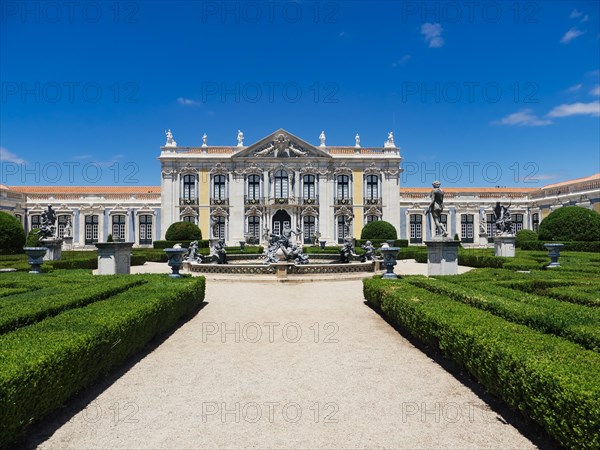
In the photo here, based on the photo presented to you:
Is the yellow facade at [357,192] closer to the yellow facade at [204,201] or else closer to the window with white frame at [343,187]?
the window with white frame at [343,187]

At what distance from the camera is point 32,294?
20.9ft

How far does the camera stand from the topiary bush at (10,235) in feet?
70.1

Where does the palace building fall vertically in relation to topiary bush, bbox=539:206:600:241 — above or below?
above

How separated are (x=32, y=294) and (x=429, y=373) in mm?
5963

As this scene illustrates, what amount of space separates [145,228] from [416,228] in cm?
2513

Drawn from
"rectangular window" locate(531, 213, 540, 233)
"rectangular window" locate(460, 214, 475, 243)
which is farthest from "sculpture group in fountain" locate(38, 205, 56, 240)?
"rectangular window" locate(531, 213, 540, 233)

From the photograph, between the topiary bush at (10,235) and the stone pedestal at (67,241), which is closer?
the topiary bush at (10,235)

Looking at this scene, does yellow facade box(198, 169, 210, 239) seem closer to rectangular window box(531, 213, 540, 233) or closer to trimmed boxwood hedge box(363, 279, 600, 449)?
rectangular window box(531, 213, 540, 233)

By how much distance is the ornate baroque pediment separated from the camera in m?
36.7

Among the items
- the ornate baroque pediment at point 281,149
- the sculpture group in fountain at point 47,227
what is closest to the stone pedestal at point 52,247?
the sculpture group in fountain at point 47,227

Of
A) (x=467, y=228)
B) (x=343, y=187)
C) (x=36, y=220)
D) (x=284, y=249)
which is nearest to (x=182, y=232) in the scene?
(x=343, y=187)

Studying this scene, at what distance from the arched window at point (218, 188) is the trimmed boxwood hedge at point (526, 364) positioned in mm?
33126

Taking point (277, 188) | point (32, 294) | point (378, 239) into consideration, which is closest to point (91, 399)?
point (32, 294)

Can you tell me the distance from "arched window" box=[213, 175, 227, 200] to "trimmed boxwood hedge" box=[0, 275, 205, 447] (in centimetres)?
3150
